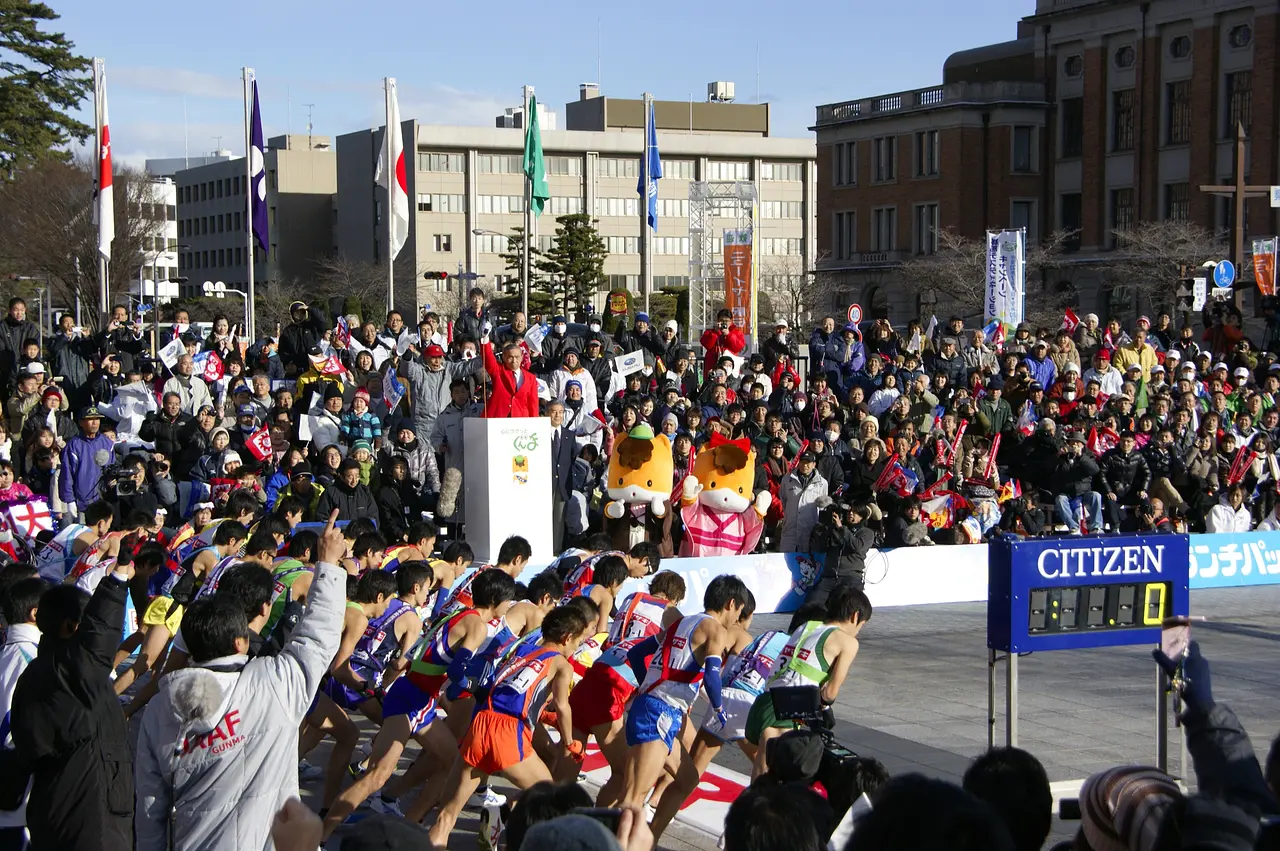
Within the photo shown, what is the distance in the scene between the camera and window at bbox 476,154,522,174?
98312mm

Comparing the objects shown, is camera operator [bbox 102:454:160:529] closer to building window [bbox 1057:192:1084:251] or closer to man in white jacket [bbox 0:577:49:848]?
man in white jacket [bbox 0:577:49:848]

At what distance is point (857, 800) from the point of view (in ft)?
16.5

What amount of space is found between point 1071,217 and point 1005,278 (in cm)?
4088

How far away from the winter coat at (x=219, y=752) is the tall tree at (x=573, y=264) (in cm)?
6780

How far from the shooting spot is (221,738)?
17.3 ft

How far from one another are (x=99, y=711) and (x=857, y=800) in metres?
3.08

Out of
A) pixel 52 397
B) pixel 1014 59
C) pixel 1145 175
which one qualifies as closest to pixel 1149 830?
pixel 52 397

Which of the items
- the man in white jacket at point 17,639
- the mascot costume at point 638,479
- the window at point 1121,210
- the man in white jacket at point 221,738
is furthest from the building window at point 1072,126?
the man in white jacket at point 221,738

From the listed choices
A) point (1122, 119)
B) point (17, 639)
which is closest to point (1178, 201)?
point (1122, 119)

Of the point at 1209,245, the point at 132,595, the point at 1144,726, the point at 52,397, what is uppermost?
the point at 1209,245

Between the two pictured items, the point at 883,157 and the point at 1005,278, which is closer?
the point at 1005,278

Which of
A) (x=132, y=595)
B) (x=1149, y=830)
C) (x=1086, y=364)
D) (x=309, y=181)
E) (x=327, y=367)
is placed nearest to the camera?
(x=1149, y=830)

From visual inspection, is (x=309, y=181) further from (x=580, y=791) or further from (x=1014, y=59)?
(x=580, y=791)

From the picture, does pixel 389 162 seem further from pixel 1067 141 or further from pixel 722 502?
pixel 1067 141
